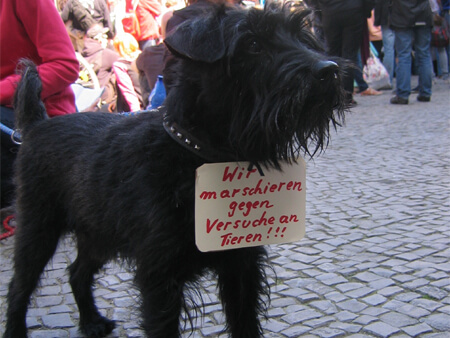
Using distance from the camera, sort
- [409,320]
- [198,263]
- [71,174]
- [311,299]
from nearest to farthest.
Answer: [198,263]
[71,174]
[409,320]
[311,299]

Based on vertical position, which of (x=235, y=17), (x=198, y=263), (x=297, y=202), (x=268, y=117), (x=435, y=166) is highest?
(x=235, y=17)

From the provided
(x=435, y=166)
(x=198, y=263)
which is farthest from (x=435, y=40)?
(x=198, y=263)

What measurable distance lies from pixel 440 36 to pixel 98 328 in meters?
13.9

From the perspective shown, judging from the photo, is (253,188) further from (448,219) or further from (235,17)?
(448,219)

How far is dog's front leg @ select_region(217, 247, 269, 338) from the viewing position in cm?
259

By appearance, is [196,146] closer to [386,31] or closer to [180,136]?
[180,136]

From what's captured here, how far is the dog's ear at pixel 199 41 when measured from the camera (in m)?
2.15

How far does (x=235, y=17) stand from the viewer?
2246mm

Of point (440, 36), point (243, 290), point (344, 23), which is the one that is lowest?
point (243, 290)

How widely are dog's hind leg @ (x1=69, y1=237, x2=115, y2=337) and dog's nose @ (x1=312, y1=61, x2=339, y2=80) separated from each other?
1.79 metres

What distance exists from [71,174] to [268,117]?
4.21ft

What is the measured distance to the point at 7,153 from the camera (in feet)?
15.0

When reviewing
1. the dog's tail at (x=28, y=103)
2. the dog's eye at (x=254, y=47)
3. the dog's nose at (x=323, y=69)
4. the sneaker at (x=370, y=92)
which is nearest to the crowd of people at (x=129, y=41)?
the sneaker at (x=370, y=92)

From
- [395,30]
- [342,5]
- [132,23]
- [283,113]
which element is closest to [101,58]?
[132,23]
